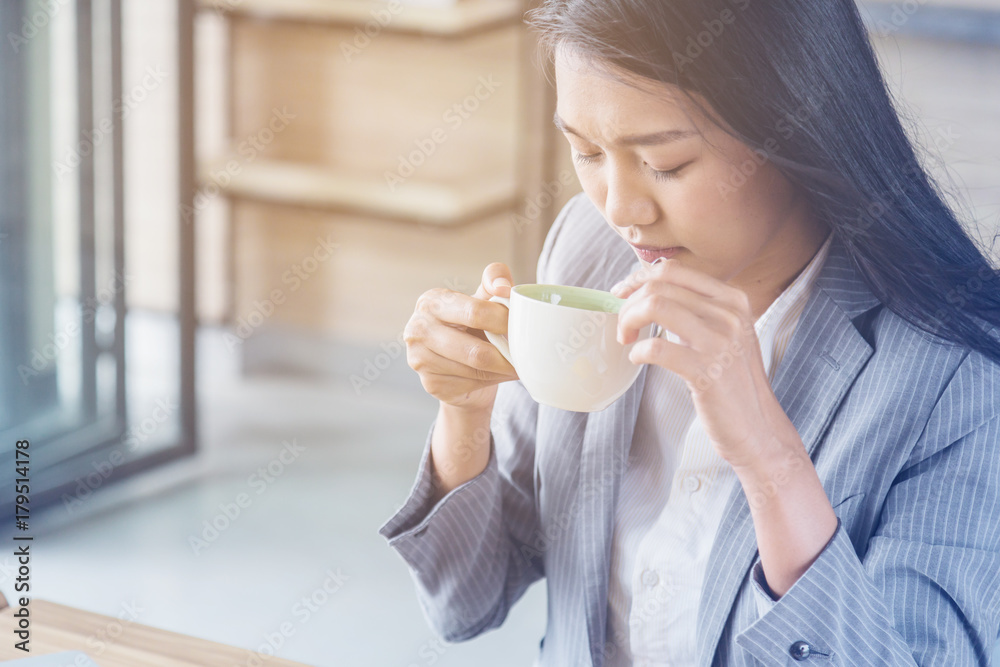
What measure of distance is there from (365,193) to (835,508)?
8.61 ft

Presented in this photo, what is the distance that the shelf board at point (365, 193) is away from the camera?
10.2 feet

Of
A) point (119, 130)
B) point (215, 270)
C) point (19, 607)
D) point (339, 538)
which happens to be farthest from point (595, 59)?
point (215, 270)

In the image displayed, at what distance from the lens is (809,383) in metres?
0.85

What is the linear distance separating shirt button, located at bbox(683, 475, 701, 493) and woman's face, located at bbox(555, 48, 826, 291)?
7.8 inches

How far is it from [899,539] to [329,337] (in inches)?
122

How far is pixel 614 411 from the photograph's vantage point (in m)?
0.96

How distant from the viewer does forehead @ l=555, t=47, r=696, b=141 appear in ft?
2.52

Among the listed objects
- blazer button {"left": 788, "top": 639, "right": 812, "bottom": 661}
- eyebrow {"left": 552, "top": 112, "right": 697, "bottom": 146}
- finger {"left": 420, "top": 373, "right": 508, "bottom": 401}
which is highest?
eyebrow {"left": 552, "top": 112, "right": 697, "bottom": 146}

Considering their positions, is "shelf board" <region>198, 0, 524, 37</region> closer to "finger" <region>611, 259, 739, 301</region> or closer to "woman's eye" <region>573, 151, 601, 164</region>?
"woman's eye" <region>573, 151, 601, 164</region>

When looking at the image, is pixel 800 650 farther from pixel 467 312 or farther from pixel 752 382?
pixel 467 312

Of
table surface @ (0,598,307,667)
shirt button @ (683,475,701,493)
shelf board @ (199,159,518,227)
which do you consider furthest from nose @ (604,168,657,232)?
shelf board @ (199,159,518,227)

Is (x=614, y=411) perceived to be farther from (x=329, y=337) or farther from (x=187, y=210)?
(x=329, y=337)

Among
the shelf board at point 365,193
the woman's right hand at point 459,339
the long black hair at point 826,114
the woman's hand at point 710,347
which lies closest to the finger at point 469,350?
the woman's right hand at point 459,339

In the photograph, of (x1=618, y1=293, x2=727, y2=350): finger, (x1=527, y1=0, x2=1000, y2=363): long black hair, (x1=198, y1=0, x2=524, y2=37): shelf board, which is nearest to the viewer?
(x1=618, y1=293, x2=727, y2=350): finger
